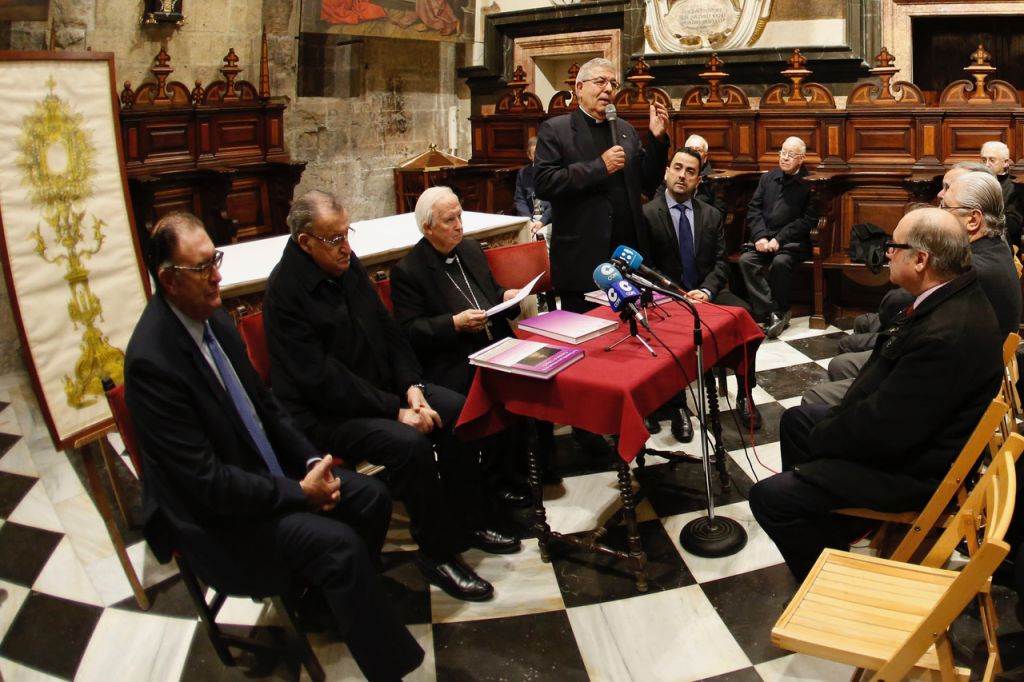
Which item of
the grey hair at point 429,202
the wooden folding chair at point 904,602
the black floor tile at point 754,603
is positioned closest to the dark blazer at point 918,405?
the wooden folding chair at point 904,602

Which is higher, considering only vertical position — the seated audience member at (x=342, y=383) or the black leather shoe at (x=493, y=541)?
the seated audience member at (x=342, y=383)

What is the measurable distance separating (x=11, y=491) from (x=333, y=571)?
2.69 ft

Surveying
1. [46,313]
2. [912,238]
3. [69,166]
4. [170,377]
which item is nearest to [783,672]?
[912,238]

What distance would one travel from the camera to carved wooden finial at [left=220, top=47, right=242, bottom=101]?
720cm

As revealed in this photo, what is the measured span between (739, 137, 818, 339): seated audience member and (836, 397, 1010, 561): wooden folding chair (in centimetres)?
327

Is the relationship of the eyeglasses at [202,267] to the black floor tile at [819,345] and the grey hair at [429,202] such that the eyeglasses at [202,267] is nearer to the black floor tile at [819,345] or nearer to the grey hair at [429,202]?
the grey hair at [429,202]

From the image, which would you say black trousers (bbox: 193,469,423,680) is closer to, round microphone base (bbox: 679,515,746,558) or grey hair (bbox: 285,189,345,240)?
grey hair (bbox: 285,189,345,240)

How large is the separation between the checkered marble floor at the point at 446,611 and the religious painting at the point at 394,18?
213 inches

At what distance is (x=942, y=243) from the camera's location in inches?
99.0

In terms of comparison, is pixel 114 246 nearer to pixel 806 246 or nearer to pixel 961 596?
pixel 961 596

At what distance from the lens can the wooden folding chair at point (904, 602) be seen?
1842 millimetres

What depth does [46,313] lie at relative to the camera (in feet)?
11.7

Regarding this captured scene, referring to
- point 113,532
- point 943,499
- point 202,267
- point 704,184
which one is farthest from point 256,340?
point 704,184

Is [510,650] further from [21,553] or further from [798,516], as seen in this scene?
[21,553]
